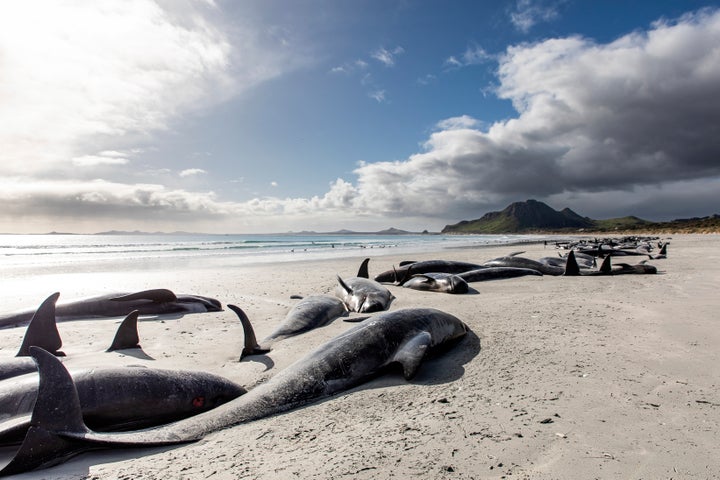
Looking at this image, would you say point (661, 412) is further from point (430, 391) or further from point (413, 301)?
point (413, 301)

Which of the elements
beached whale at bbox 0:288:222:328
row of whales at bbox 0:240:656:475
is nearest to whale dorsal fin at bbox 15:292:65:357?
row of whales at bbox 0:240:656:475

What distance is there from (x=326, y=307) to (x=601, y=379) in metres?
4.88

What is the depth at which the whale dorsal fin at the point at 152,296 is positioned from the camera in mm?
8508

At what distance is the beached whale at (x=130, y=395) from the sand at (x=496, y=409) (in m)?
0.60

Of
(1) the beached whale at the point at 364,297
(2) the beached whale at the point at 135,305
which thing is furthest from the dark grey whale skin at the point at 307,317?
(2) the beached whale at the point at 135,305

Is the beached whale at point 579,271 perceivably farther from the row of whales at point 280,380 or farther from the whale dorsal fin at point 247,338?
the whale dorsal fin at point 247,338

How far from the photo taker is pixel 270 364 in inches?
198

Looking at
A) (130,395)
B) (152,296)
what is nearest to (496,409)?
(130,395)

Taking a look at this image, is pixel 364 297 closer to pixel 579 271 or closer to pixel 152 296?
pixel 152 296

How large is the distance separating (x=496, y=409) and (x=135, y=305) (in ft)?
26.7

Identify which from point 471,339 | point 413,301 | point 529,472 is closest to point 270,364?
point 471,339

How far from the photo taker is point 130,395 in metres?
3.64

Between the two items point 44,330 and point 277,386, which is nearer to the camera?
point 277,386

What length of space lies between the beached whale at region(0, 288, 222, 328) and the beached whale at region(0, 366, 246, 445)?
16.0ft
